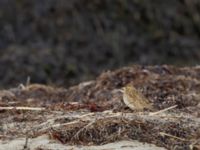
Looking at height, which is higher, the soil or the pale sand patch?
the soil

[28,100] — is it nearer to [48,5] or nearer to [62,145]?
[62,145]

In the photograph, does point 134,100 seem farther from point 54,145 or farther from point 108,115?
point 54,145

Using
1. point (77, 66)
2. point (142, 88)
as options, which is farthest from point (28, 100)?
point (77, 66)

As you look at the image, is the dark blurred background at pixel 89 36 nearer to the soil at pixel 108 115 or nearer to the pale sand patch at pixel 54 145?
the soil at pixel 108 115

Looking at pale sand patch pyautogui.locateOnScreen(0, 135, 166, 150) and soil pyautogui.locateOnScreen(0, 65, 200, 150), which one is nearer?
pale sand patch pyautogui.locateOnScreen(0, 135, 166, 150)

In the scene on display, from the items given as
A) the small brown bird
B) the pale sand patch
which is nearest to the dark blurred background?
the small brown bird

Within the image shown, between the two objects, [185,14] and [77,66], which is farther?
[185,14]

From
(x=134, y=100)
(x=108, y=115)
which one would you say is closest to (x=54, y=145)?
(x=108, y=115)

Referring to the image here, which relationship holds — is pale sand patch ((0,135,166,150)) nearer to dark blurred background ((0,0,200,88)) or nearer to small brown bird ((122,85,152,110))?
small brown bird ((122,85,152,110))
